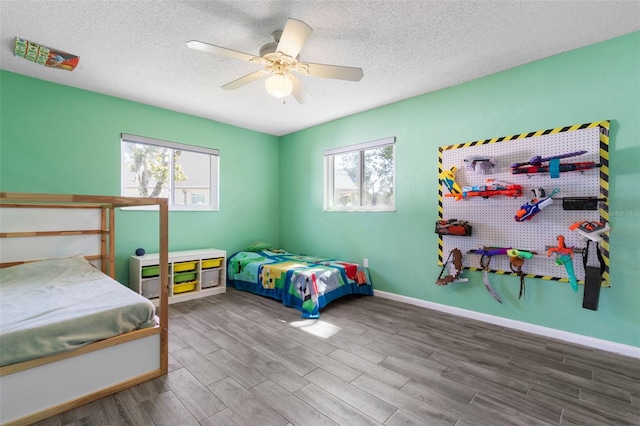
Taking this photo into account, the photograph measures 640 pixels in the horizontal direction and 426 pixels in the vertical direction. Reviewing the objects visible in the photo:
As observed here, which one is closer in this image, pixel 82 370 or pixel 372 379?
pixel 82 370

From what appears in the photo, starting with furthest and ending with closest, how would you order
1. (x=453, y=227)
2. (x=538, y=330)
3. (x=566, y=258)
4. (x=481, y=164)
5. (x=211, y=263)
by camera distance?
(x=211, y=263), (x=453, y=227), (x=481, y=164), (x=538, y=330), (x=566, y=258)

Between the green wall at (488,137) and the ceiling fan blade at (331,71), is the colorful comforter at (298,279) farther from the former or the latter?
the ceiling fan blade at (331,71)

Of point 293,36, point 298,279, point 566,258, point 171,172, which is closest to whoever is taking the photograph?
point 293,36

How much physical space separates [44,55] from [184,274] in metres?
2.49

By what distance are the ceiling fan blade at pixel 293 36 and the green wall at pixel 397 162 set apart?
1966 mm

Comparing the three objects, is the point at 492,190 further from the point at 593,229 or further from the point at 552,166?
the point at 593,229

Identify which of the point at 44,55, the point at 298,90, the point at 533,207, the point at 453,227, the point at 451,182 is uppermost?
the point at 44,55

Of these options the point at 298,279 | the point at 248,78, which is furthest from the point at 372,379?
the point at 248,78

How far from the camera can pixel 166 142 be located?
3846 millimetres

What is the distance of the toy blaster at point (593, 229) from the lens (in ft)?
7.14

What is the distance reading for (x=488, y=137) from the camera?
9.49 feet

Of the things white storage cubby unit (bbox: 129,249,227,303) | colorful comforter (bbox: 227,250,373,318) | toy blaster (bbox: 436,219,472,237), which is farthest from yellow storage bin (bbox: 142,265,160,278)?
toy blaster (bbox: 436,219,472,237)

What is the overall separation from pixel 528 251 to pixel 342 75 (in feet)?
7.28

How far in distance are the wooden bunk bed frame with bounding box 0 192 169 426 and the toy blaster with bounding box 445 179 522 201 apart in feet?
8.82
